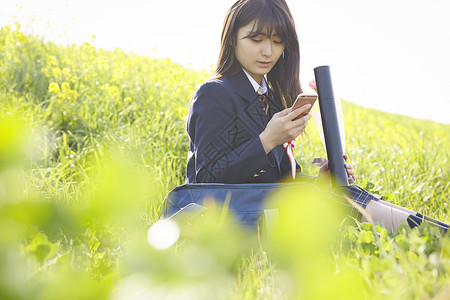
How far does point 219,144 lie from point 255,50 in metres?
0.56

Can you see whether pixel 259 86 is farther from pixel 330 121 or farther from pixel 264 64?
pixel 330 121

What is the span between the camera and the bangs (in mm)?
2197

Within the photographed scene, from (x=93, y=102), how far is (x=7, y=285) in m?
4.15

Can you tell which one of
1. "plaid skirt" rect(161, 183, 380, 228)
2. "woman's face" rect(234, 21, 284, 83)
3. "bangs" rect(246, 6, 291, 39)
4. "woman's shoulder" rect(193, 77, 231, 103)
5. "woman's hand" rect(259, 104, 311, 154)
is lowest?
"plaid skirt" rect(161, 183, 380, 228)

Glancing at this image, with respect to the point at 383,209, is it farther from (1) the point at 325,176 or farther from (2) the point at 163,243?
(2) the point at 163,243

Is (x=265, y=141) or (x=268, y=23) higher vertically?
(x=268, y=23)

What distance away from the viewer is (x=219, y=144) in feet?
6.63

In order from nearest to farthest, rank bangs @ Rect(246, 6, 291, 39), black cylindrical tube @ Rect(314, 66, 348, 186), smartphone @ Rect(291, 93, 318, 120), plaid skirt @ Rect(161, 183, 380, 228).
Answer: plaid skirt @ Rect(161, 183, 380, 228), smartphone @ Rect(291, 93, 318, 120), black cylindrical tube @ Rect(314, 66, 348, 186), bangs @ Rect(246, 6, 291, 39)

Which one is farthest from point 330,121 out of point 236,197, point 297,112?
point 236,197

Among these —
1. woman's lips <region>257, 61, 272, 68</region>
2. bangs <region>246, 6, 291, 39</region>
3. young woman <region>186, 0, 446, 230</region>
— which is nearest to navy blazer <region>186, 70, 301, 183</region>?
young woman <region>186, 0, 446, 230</region>

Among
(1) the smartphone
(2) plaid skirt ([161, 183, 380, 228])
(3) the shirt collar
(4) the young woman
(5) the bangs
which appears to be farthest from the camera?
(3) the shirt collar

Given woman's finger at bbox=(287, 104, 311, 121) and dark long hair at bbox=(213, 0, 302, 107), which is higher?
dark long hair at bbox=(213, 0, 302, 107)

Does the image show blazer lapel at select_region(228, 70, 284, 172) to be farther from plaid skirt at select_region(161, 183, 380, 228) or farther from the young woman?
plaid skirt at select_region(161, 183, 380, 228)

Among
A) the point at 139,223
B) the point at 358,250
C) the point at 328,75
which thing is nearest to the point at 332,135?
the point at 328,75
